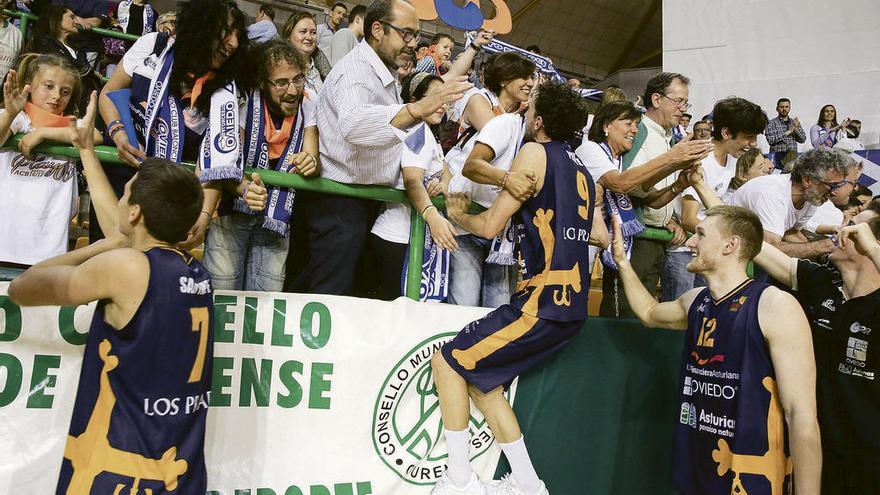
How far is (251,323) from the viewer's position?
3.25 m

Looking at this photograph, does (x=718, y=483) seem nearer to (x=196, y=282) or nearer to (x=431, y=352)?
(x=431, y=352)

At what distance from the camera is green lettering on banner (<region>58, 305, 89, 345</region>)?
2947 millimetres

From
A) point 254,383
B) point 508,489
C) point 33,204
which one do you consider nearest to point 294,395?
point 254,383

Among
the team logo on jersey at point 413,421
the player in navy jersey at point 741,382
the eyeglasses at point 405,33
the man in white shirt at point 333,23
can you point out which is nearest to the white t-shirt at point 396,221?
the eyeglasses at point 405,33

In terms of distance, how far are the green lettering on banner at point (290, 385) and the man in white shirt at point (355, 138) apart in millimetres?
380

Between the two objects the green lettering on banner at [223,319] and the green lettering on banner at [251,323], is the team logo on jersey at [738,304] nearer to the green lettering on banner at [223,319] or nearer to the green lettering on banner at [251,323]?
the green lettering on banner at [251,323]

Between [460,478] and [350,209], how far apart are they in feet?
4.46

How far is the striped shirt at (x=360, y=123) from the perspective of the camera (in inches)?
131

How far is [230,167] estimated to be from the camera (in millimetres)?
3012

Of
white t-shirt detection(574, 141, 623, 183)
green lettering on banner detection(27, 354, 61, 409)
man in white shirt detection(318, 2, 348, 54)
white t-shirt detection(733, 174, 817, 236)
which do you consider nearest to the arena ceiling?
man in white shirt detection(318, 2, 348, 54)

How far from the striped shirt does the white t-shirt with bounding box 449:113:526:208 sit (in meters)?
0.45

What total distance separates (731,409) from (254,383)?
6.89 feet

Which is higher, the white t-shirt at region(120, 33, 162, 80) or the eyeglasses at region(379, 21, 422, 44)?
A: the eyeglasses at region(379, 21, 422, 44)

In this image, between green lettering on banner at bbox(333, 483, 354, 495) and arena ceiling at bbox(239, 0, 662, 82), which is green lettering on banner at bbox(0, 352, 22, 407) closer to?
green lettering on banner at bbox(333, 483, 354, 495)
